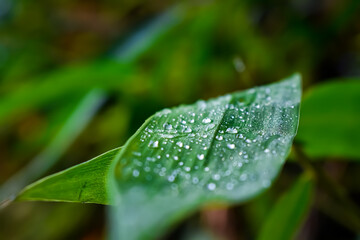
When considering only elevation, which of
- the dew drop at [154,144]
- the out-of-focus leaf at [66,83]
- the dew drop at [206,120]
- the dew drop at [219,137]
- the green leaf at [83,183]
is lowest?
the out-of-focus leaf at [66,83]

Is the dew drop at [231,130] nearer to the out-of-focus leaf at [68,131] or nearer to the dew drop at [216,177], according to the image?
the dew drop at [216,177]

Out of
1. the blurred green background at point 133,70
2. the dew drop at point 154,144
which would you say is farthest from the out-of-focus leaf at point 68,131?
the dew drop at point 154,144

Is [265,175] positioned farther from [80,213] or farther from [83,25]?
[83,25]

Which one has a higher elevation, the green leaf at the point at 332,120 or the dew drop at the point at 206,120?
the dew drop at the point at 206,120

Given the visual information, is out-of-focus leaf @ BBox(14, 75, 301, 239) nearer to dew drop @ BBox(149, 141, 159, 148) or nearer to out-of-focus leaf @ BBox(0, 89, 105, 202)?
dew drop @ BBox(149, 141, 159, 148)

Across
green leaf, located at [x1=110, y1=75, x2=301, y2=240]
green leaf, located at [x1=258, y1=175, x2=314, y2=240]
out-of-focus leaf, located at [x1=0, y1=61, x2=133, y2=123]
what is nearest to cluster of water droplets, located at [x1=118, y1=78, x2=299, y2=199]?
green leaf, located at [x1=110, y1=75, x2=301, y2=240]

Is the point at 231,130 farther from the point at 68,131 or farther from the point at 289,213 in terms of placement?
the point at 68,131

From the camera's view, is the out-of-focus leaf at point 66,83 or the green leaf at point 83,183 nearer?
the green leaf at point 83,183

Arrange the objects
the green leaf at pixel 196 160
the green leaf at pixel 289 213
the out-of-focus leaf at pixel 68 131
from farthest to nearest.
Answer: the out-of-focus leaf at pixel 68 131, the green leaf at pixel 289 213, the green leaf at pixel 196 160
